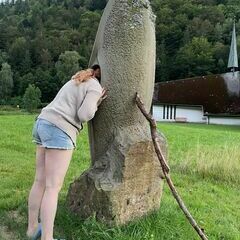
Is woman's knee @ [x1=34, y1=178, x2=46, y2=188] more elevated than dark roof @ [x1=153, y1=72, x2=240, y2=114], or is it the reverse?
woman's knee @ [x1=34, y1=178, x2=46, y2=188]

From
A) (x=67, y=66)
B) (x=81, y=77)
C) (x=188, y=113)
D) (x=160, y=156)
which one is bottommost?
(x=188, y=113)

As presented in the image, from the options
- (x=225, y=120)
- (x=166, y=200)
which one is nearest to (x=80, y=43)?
(x=225, y=120)

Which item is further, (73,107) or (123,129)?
(123,129)

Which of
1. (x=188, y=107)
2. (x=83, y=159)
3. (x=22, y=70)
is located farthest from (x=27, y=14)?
(x=83, y=159)

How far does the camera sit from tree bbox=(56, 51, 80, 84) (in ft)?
242

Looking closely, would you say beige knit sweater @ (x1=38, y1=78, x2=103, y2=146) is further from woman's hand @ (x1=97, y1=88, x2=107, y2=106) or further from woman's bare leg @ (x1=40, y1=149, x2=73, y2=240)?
woman's hand @ (x1=97, y1=88, x2=107, y2=106)

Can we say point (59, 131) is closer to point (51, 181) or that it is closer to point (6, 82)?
point (51, 181)

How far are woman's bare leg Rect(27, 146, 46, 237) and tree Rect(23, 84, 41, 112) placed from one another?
62.4 meters

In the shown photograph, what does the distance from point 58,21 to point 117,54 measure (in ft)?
316

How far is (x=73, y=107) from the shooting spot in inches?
173

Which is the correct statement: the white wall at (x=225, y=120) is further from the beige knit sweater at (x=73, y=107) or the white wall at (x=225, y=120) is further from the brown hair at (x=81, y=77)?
the beige knit sweater at (x=73, y=107)

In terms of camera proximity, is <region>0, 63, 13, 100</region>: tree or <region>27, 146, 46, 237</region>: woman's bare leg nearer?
<region>27, 146, 46, 237</region>: woman's bare leg

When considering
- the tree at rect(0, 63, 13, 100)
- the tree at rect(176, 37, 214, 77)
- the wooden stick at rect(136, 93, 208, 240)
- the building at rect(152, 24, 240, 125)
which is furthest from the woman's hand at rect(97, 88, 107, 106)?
the tree at rect(0, 63, 13, 100)

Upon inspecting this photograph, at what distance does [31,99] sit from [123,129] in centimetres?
6269
